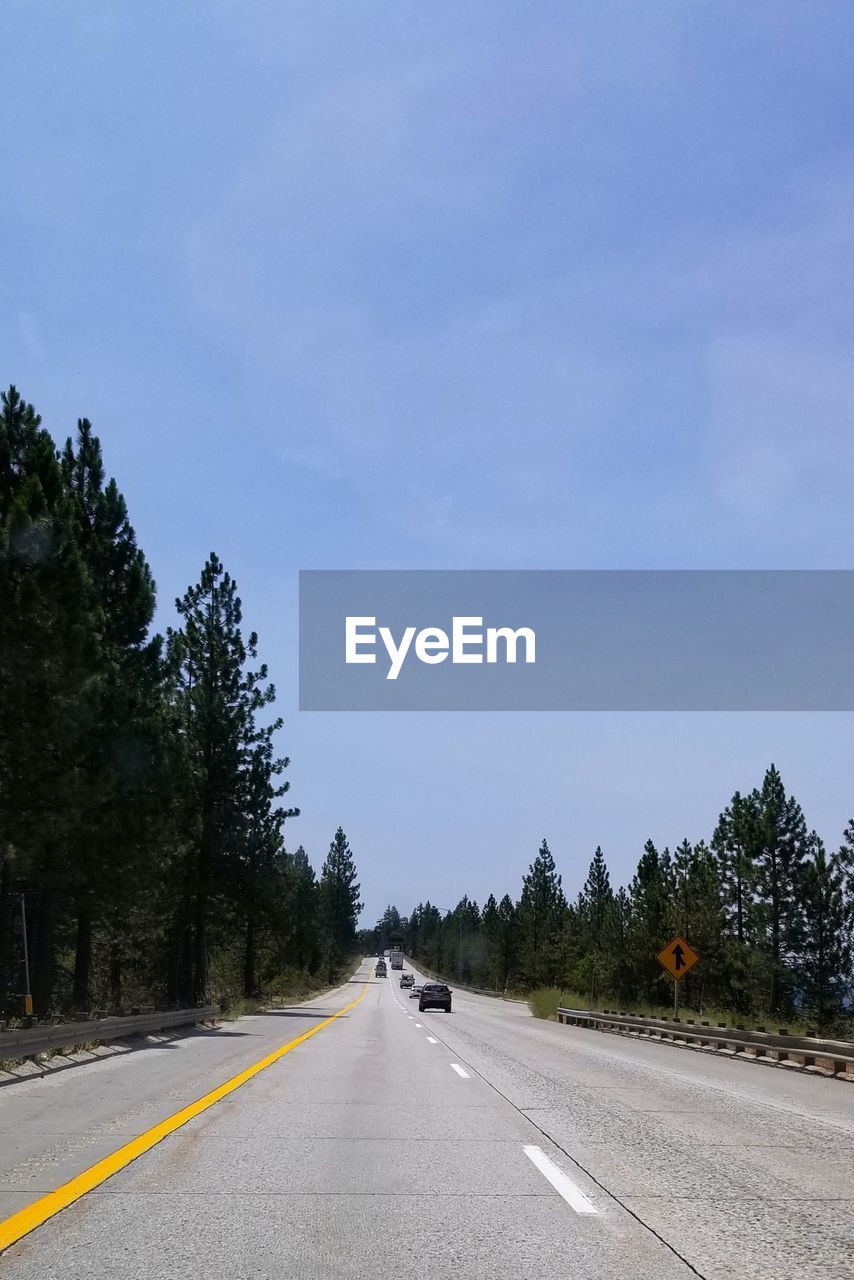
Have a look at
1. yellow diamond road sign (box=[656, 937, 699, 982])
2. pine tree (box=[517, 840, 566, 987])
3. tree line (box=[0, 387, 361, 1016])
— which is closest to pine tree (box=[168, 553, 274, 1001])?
tree line (box=[0, 387, 361, 1016])

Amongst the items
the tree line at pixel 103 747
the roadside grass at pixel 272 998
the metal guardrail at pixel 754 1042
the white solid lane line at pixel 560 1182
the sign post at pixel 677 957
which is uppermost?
the tree line at pixel 103 747

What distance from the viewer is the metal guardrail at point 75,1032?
55.8ft

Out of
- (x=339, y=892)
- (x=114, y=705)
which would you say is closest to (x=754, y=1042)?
(x=114, y=705)

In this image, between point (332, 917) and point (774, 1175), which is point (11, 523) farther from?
point (332, 917)

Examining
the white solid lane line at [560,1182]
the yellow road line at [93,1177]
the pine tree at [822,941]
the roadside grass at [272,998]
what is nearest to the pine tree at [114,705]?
the roadside grass at [272,998]

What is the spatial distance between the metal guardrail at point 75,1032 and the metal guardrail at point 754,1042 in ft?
44.2

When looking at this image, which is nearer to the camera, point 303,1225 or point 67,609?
point 303,1225

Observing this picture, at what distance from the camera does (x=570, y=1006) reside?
5222 cm

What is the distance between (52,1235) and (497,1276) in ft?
8.39

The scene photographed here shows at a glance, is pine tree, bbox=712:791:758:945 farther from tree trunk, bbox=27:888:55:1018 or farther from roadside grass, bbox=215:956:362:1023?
tree trunk, bbox=27:888:55:1018

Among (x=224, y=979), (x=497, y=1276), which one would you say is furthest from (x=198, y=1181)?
(x=224, y=979)

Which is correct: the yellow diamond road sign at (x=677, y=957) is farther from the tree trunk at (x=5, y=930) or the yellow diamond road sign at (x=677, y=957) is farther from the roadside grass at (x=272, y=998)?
the tree trunk at (x=5, y=930)

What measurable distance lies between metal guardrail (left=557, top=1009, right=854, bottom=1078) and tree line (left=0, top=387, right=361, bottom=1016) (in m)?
15.0

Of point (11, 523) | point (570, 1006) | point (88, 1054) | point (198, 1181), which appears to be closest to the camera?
point (198, 1181)
